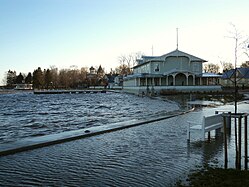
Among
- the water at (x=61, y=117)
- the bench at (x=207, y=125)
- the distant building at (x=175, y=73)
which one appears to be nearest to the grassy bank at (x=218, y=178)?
the bench at (x=207, y=125)

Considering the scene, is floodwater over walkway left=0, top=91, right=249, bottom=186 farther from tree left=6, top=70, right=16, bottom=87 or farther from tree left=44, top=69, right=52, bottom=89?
tree left=6, top=70, right=16, bottom=87

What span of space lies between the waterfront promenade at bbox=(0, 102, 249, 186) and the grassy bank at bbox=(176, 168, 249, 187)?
1.13 ft

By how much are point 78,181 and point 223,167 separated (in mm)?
3553

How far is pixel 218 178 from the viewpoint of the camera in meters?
6.02

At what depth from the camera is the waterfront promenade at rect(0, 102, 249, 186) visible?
6477mm

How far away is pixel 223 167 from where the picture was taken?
7.13 m

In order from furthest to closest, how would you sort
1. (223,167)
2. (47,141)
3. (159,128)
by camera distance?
1. (159,128)
2. (47,141)
3. (223,167)

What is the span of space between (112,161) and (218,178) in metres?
3.10

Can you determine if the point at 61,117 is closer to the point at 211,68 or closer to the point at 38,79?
the point at 38,79

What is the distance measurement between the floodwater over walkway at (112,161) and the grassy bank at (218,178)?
35 cm

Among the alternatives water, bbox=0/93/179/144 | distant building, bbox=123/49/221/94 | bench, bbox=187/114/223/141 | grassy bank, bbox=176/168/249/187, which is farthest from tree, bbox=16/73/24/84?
grassy bank, bbox=176/168/249/187

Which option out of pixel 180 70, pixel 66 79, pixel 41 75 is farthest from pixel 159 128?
pixel 66 79

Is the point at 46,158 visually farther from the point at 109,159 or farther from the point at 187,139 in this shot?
the point at 187,139

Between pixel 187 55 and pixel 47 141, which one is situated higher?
pixel 187 55
